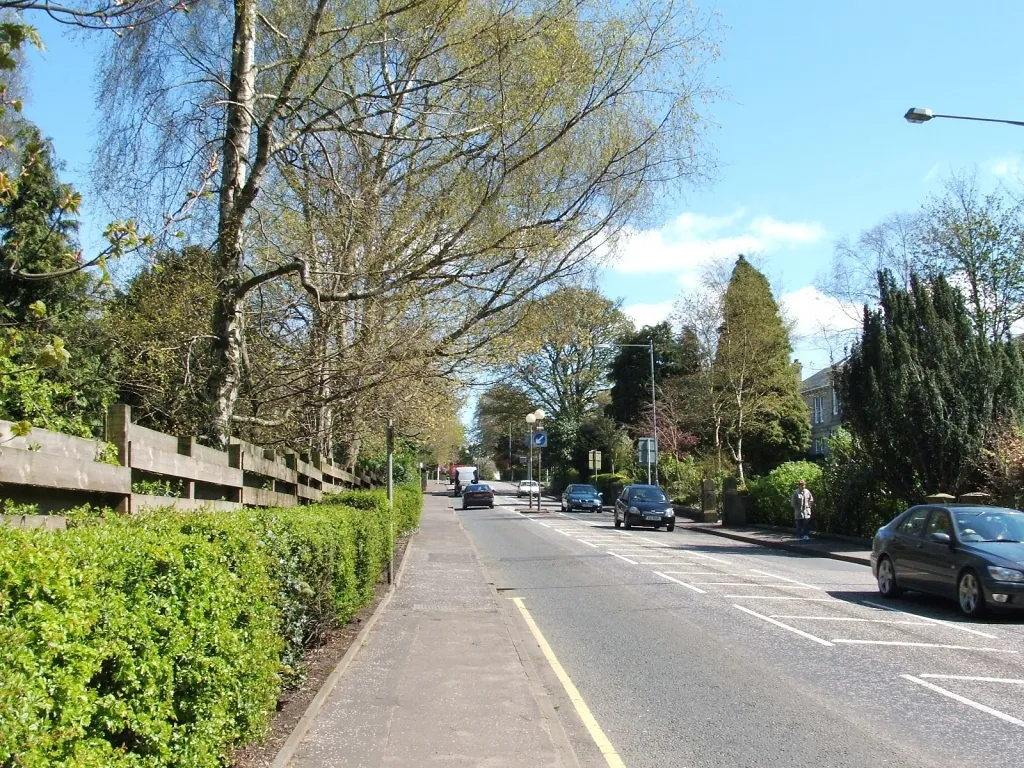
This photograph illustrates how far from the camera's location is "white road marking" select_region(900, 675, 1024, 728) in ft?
21.9

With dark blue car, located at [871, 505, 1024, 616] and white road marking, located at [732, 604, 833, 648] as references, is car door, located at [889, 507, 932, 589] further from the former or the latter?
white road marking, located at [732, 604, 833, 648]

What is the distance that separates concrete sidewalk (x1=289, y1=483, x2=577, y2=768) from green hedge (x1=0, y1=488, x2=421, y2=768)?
63cm

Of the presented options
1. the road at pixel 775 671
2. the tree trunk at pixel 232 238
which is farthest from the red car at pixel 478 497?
the tree trunk at pixel 232 238

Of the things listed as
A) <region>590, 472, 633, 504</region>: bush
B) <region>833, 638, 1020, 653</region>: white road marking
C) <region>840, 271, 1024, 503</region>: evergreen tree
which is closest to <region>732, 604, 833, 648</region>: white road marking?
<region>833, 638, 1020, 653</region>: white road marking

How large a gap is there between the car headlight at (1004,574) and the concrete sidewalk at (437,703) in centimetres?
617

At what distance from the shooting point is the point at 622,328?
207ft

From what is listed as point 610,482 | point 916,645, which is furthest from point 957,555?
point 610,482

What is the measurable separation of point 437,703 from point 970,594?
26.7 ft

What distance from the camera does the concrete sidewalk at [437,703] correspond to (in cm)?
552

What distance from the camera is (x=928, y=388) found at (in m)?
21.6

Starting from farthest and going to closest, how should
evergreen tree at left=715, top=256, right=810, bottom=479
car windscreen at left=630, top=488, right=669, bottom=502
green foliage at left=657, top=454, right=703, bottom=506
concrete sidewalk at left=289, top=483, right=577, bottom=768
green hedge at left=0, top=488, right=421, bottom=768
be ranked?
green foliage at left=657, top=454, right=703, bottom=506 < evergreen tree at left=715, top=256, right=810, bottom=479 < car windscreen at left=630, top=488, right=669, bottom=502 < concrete sidewalk at left=289, top=483, right=577, bottom=768 < green hedge at left=0, top=488, right=421, bottom=768

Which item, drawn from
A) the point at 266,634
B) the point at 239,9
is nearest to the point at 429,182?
the point at 239,9

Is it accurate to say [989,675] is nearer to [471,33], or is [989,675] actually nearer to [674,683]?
[674,683]

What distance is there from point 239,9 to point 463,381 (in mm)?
5464
